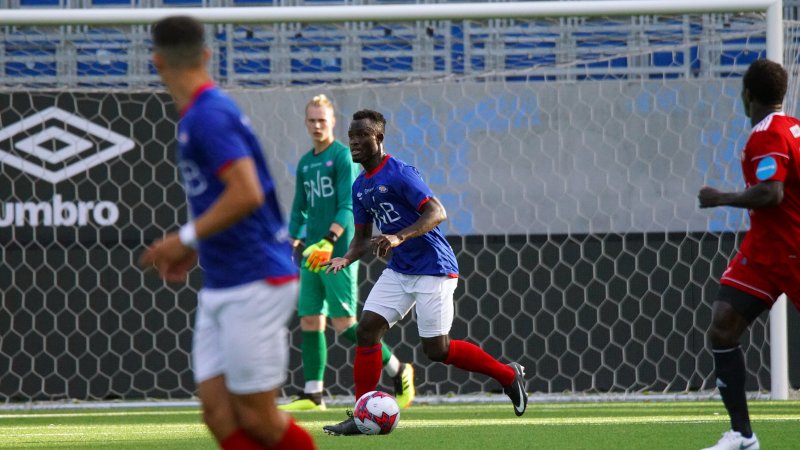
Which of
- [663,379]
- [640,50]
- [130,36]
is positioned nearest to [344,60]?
[130,36]

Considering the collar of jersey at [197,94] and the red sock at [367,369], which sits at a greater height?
the collar of jersey at [197,94]

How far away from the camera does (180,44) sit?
114 inches

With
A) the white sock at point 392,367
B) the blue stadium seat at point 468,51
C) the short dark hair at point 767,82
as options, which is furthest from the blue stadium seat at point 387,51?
the short dark hair at point 767,82

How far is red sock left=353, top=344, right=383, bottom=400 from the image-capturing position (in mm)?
5648

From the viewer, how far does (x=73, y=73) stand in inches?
354

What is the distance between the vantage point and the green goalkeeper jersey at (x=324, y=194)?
709cm

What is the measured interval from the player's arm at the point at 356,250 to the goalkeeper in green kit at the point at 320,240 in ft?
3.53

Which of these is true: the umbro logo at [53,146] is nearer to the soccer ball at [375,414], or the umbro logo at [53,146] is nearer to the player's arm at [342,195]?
the player's arm at [342,195]

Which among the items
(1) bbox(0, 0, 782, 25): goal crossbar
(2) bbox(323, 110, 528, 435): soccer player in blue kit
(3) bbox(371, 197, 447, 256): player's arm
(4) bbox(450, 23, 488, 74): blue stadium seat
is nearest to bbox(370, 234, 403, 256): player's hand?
(3) bbox(371, 197, 447, 256): player's arm

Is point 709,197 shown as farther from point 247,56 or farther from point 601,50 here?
point 247,56

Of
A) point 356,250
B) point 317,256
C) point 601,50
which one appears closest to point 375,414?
point 356,250

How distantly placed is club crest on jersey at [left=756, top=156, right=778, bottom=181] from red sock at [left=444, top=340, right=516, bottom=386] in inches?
81.9

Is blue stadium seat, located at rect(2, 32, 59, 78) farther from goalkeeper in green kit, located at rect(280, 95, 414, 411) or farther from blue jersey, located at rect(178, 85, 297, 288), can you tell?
blue jersey, located at rect(178, 85, 297, 288)

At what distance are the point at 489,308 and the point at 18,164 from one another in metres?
3.34
